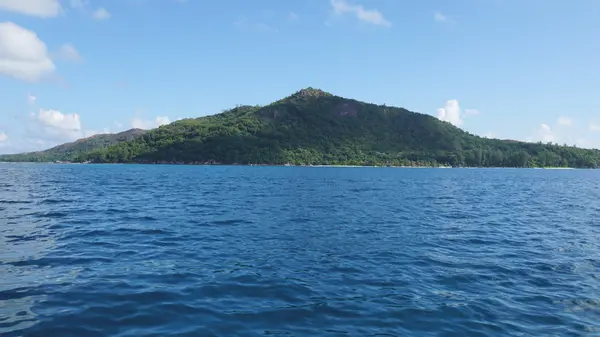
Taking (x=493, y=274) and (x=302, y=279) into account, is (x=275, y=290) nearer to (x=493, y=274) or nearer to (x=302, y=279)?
(x=302, y=279)

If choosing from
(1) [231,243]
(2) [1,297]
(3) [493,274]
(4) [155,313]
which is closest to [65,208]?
(1) [231,243]

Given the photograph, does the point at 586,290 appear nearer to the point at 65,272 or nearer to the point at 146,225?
the point at 65,272

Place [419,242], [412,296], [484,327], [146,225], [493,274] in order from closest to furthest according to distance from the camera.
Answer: [484,327]
[412,296]
[493,274]
[419,242]
[146,225]

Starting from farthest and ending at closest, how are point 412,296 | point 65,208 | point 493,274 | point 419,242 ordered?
point 65,208 < point 419,242 < point 493,274 < point 412,296

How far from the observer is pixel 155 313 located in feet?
39.2

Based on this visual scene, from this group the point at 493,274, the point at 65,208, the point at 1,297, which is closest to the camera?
the point at 1,297

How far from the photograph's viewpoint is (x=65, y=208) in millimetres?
36875

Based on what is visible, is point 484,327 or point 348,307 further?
point 348,307

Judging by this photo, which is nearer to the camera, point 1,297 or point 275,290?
point 1,297

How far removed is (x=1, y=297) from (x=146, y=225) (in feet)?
50.7

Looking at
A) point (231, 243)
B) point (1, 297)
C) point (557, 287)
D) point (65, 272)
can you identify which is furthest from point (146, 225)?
point (557, 287)

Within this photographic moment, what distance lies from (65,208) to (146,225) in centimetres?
1430

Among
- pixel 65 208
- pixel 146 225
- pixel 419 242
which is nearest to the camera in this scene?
pixel 419 242

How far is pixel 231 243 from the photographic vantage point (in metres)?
22.3
